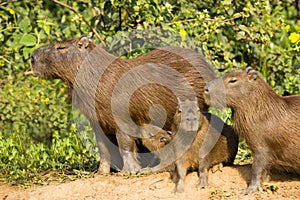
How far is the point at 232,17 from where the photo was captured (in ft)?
27.3

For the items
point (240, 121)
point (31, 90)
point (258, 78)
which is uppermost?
point (258, 78)

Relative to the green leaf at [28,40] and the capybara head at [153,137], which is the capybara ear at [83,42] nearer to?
the capybara head at [153,137]

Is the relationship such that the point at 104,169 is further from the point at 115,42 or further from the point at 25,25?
the point at 25,25

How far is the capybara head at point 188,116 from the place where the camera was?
18.9 ft

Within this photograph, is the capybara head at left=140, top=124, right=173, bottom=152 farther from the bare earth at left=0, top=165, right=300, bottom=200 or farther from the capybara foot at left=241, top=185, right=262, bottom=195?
the capybara foot at left=241, top=185, right=262, bottom=195

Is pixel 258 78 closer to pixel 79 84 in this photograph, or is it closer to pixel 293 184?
pixel 293 184

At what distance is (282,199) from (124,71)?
72.3 inches

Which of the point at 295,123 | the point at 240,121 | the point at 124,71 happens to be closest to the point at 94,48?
the point at 124,71

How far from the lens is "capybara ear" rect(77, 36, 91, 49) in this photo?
20.4 feet

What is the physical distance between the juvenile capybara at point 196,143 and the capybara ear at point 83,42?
3.40ft

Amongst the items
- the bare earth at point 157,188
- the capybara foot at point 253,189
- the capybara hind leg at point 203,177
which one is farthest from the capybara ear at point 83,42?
the capybara foot at point 253,189

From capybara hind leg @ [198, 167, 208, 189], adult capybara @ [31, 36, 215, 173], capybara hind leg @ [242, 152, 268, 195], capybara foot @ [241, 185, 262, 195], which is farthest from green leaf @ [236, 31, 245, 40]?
capybara foot @ [241, 185, 262, 195]

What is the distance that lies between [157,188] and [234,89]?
1.08m

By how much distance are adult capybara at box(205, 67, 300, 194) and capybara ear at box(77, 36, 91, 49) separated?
130 centimetres
